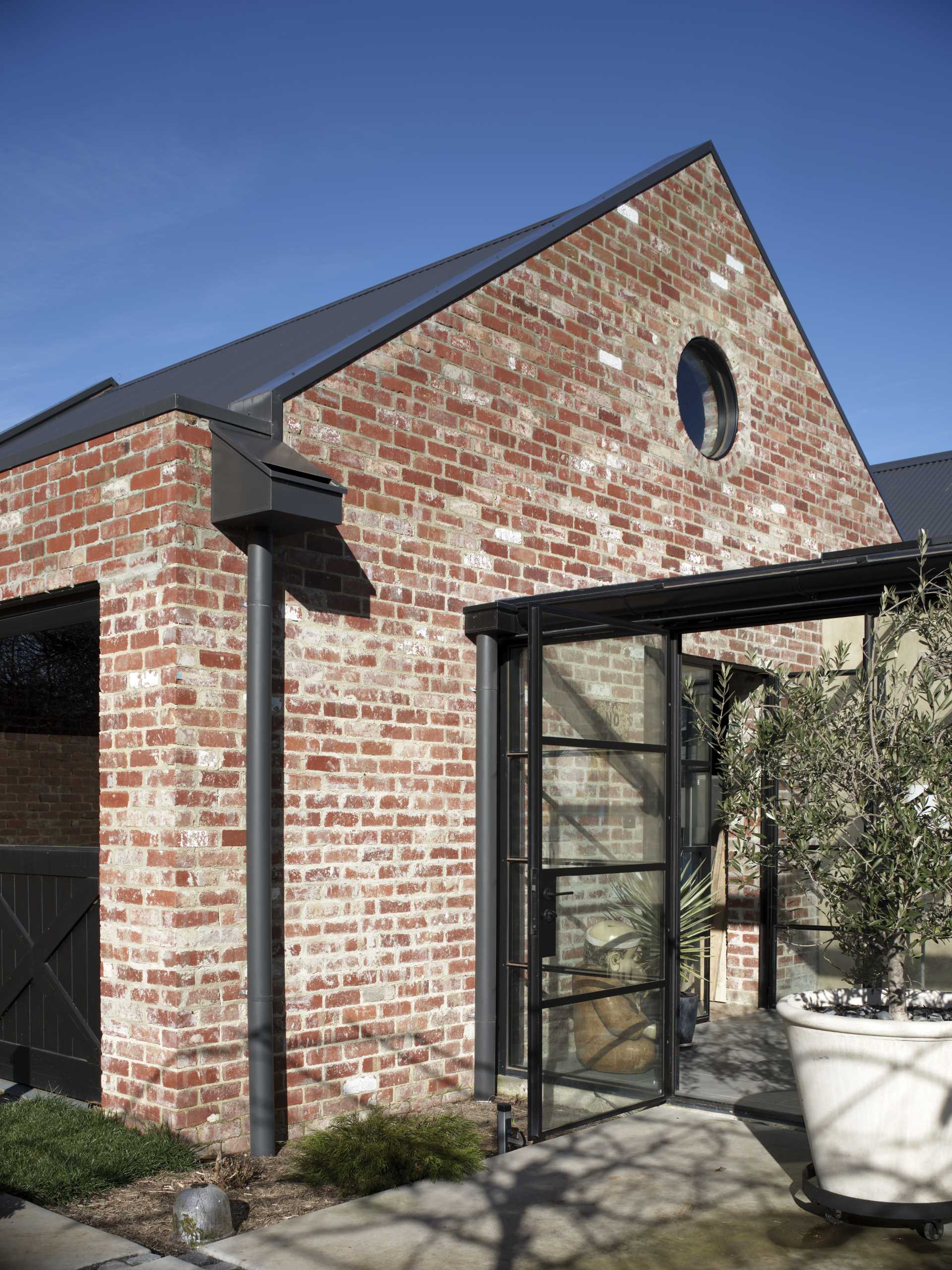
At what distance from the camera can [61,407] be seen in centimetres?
1132

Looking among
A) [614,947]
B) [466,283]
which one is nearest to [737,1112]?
[614,947]

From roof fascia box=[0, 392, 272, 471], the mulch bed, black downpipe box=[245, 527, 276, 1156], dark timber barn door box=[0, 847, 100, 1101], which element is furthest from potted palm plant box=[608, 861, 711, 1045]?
roof fascia box=[0, 392, 272, 471]

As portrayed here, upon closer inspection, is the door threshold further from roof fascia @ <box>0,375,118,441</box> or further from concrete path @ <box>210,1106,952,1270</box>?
roof fascia @ <box>0,375,118,441</box>

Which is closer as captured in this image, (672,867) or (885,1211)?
(885,1211)

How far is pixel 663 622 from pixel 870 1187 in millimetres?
2939

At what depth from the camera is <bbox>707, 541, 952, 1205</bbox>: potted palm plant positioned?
13.8ft

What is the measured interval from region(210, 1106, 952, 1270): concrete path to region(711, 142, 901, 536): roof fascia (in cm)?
692

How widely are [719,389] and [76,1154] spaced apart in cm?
695

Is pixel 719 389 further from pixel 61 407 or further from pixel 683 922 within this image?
pixel 61 407

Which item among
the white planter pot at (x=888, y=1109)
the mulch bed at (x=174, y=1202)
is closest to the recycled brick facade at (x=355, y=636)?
the mulch bed at (x=174, y=1202)

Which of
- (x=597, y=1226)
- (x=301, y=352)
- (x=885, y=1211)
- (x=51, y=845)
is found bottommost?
(x=597, y=1226)

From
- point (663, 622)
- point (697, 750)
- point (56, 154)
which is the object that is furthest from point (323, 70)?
point (697, 750)

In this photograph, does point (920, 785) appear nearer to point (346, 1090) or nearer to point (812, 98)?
point (346, 1090)

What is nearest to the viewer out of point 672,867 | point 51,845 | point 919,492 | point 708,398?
point 672,867
